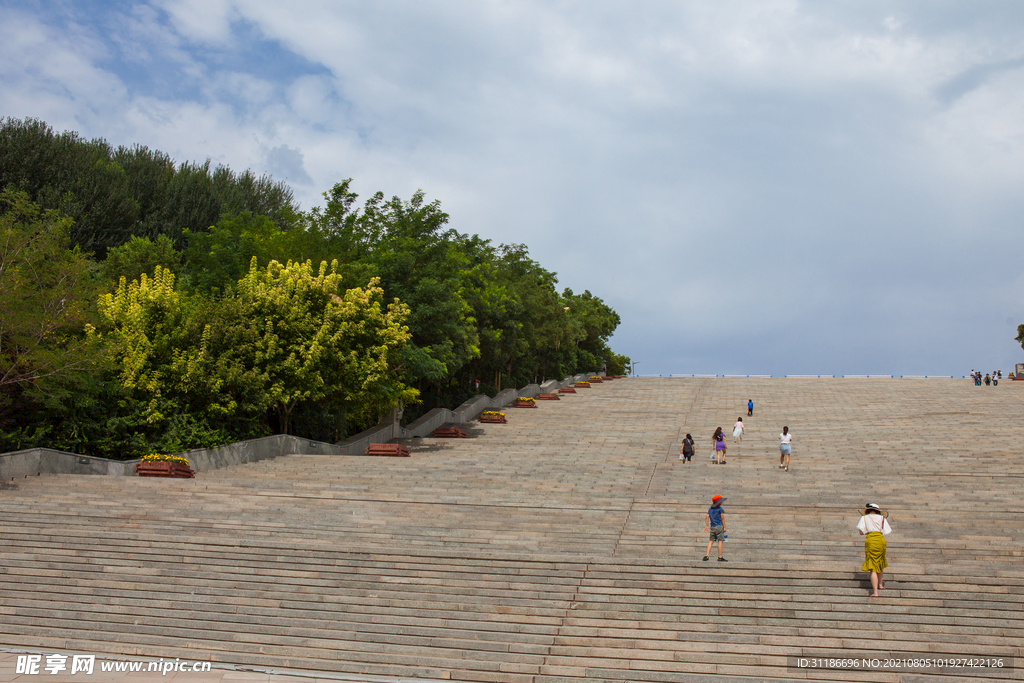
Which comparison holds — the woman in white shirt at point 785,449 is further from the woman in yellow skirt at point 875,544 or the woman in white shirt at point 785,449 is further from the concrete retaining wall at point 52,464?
the concrete retaining wall at point 52,464

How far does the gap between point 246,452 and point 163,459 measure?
3441mm

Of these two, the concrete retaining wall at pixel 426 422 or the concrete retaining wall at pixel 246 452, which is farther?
the concrete retaining wall at pixel 426 422

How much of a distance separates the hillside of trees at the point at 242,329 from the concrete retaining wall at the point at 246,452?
2.33ft

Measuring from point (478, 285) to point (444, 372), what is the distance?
9.77 metres

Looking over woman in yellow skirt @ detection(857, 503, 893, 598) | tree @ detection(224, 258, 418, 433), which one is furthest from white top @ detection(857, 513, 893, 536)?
tree @ detection(224, 258, 418, 433)

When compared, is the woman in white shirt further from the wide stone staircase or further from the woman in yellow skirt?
the woman in yellow skirt

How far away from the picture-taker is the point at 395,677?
1118 centimetres

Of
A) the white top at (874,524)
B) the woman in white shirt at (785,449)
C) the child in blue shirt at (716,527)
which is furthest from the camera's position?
the woman in white shirt at (785,449)

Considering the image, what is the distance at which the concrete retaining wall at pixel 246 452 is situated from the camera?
20.6m

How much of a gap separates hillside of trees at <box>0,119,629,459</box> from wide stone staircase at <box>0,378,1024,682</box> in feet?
10.2

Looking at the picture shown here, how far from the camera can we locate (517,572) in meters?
13.8

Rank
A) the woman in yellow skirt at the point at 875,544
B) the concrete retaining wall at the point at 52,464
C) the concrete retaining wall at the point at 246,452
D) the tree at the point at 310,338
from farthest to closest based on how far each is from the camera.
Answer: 1. the tree at the point at 310,338
2. the concrete retaining wall at the point at 246,452
3. the concrete retaining wall at the point at 52,464
4. the woman in yellow skirt at the point at 875,544

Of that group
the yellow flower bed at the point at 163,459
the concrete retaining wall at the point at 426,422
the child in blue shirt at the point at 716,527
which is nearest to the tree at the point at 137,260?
the concrete retaining wall at the point at 426,422

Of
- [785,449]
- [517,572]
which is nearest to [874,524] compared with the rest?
[517,572]
